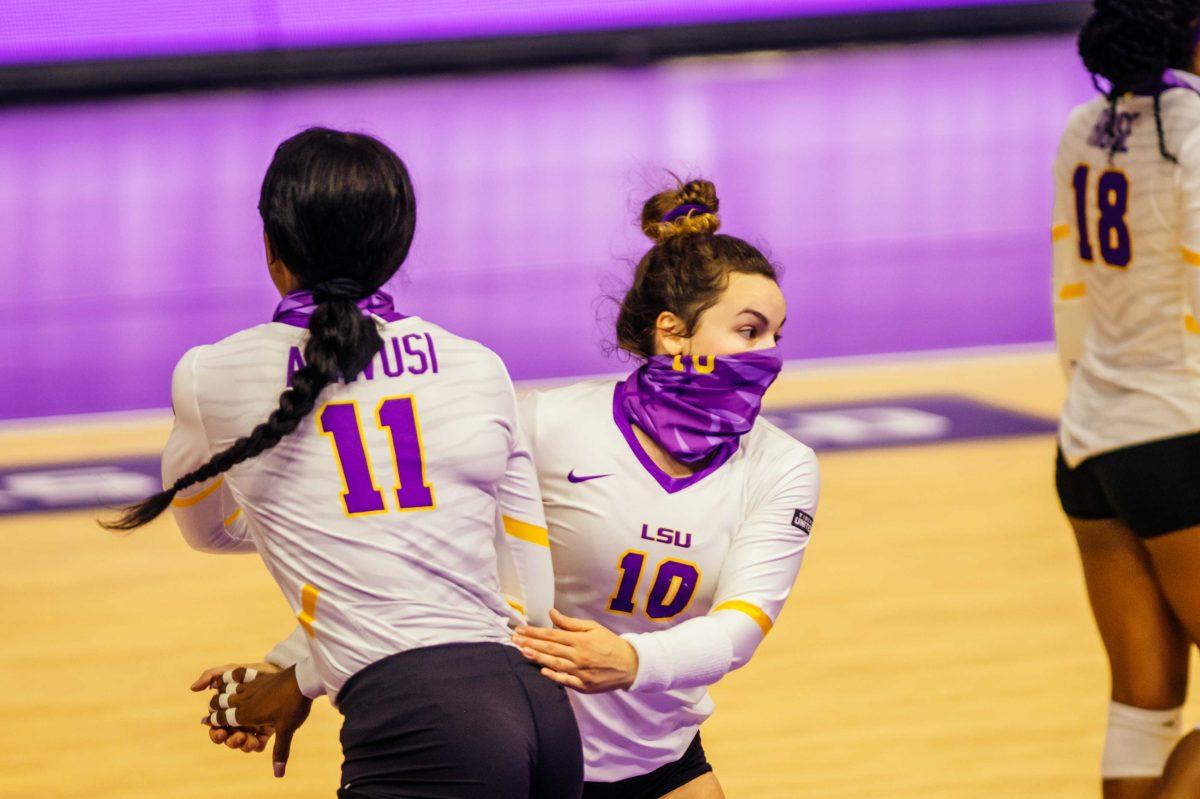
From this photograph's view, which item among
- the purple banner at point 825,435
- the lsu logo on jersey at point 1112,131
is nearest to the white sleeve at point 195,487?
the lsu logo on jersey at point 1112,131

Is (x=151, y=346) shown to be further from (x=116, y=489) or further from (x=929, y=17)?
(x=929, y=17)

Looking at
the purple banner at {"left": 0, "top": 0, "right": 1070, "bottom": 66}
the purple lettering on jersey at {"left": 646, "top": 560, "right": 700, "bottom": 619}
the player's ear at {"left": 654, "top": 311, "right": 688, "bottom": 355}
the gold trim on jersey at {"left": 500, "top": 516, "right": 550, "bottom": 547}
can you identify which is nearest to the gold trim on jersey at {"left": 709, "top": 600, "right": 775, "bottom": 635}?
the purple lettering on jersey at {"left": 646, "top": 560, "right": 700, "bottom": 619}

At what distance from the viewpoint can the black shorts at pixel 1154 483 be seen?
2.44 meters

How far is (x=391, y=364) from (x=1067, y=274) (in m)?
1.37

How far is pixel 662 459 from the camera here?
2.18 m

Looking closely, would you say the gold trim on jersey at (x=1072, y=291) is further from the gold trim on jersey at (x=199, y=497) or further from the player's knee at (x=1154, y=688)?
the gold trim on jersey at (x=199, y=497)

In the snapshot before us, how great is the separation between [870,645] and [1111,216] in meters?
2.01

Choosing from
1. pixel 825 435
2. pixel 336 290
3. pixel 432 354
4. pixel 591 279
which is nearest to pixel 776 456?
pixel 432 354

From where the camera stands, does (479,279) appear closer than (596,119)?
Yes

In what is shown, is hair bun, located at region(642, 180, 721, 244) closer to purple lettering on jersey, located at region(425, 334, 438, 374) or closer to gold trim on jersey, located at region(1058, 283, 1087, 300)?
purple lettering on jersey, located at region(425, 334, 438, 374)

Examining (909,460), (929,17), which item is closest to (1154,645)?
(909,460)

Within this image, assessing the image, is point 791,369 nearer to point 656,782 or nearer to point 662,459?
point 656,782

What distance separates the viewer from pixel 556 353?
7.94 meters

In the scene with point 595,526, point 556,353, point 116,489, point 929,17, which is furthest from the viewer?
point 929,17
